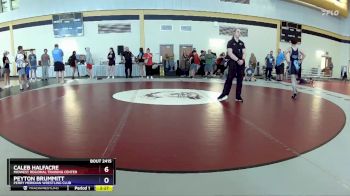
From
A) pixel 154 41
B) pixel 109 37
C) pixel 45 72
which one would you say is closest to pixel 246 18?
pixel 154 41

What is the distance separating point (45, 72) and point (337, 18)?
71.5ft

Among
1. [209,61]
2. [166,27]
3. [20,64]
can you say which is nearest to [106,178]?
[20,64]

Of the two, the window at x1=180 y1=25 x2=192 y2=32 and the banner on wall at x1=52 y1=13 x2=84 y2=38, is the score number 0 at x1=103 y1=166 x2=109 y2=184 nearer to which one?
the window at x1=180 y1=25 x2=192 y2=32

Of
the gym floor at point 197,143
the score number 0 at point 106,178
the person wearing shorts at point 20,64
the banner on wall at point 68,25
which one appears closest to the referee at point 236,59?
the gym floor at point 197,143

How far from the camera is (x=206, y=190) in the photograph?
2150 millimetres

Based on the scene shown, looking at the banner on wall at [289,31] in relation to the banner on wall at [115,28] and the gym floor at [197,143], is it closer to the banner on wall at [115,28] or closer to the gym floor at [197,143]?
the banner on wall at [115,28]

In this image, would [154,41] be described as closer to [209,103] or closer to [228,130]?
[209,103]

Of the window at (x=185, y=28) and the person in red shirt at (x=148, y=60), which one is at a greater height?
the window at (x=185, y=28)
